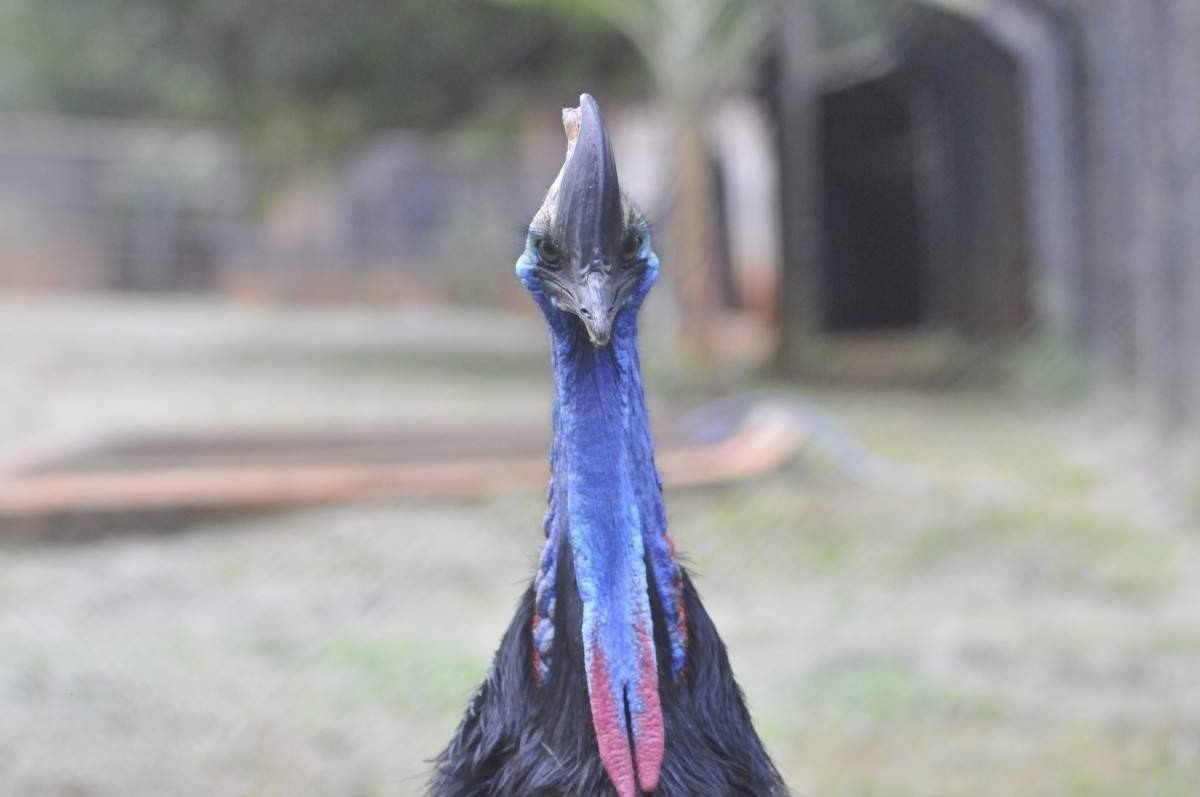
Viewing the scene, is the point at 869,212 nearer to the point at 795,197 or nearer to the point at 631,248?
the point at 795,197

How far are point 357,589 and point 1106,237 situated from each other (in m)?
5.59

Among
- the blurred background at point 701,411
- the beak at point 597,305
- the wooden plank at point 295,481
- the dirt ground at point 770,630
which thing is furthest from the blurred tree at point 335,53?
the beak at point 597,305

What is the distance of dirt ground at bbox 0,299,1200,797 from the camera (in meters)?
3.95

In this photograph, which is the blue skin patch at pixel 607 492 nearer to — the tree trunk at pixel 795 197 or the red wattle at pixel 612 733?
the red wattle at pixel 612 733

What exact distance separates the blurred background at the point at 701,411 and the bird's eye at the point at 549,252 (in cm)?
49

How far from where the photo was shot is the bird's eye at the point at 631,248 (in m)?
1.91

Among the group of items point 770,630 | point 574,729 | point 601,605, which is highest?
point 601,605

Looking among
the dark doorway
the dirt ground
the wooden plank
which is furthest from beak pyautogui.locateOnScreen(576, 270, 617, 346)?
the dark doorway

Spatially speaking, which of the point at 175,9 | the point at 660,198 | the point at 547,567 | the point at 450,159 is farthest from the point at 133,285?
the point at 547,567

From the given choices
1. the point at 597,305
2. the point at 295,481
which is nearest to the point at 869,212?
the point at 295,481

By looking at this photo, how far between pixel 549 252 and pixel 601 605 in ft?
1.42

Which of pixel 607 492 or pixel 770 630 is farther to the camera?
pixel 770 630

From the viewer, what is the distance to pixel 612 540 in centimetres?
196

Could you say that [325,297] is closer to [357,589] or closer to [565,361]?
[357,589]
